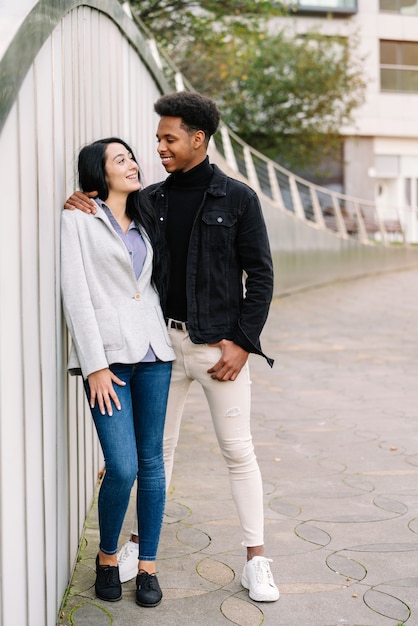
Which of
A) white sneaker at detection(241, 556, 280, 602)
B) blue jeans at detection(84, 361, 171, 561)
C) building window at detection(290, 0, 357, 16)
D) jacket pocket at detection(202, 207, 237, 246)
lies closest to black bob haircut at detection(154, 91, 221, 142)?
jacket pocket at detection(202, 207, 237, 246)

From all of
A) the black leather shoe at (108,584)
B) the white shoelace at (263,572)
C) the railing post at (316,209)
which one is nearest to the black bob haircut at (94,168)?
the black leather shoe at (108,584)

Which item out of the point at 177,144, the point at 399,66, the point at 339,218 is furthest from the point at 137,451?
the point at 399,66

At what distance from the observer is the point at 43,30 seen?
8.66 feet

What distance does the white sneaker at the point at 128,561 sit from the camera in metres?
3.34

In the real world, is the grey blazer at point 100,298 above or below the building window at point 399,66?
below

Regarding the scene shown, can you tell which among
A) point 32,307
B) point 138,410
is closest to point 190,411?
point 138,410

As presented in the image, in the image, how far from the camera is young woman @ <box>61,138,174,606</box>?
115 inches

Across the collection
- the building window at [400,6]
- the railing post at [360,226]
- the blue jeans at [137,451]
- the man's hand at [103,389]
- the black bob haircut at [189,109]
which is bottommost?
the blue jeans at [137,451]

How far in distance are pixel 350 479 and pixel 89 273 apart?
2275 mm

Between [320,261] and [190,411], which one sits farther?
[320,261]

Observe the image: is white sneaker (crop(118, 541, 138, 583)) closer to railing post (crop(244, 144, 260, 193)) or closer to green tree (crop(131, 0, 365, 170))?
railing post (crop(244, 144, 260, 193))

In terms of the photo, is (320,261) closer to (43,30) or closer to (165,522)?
(165,522)

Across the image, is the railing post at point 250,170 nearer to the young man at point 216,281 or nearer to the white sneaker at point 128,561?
the young man at point 216,281

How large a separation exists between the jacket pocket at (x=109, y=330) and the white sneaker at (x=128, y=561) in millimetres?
910
